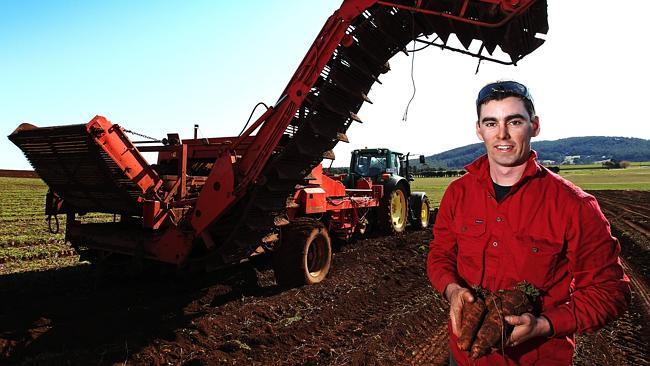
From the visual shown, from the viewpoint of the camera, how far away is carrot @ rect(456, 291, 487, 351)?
5.19 feet

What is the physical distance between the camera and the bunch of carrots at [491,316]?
152cm

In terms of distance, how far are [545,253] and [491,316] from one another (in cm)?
32

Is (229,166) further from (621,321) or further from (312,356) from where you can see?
(621,321)

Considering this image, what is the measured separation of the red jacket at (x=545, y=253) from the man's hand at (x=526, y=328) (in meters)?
0.04

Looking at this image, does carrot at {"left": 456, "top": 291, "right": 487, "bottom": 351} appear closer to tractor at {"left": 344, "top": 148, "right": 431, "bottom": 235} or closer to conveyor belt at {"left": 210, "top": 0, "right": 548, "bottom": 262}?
conveyor belt at {"left": 210, "top": 0, "right": 548, "bottom": 262}

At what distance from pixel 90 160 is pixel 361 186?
7616 millimetres

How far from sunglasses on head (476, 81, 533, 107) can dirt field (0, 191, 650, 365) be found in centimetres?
313

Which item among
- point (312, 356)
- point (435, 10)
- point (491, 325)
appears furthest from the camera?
point (435, 10)

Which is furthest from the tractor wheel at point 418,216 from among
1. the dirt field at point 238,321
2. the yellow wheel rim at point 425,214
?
the dirt field at point 238,321

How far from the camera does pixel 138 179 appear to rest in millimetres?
5461

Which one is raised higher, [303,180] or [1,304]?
[303,180]

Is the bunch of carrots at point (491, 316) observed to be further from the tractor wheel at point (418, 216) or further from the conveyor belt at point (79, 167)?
the tractor wheel at point (418, 216)

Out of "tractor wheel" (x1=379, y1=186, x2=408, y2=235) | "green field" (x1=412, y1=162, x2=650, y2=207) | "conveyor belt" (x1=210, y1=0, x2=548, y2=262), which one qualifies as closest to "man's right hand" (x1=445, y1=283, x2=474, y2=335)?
"conveyor belt" (x1=210, y1=0, x2=548, y2=262)

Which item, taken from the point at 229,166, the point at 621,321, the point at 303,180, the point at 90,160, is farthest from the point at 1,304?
the point at 621,321
